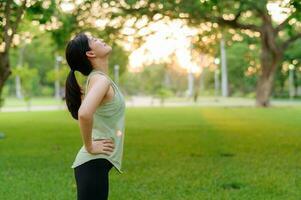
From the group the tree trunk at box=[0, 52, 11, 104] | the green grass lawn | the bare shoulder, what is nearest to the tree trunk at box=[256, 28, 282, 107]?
the green grass lawn

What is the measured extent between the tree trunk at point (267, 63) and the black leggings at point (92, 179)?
29.4 meters

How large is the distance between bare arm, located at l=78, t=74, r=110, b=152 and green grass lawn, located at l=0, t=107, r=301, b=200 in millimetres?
3952

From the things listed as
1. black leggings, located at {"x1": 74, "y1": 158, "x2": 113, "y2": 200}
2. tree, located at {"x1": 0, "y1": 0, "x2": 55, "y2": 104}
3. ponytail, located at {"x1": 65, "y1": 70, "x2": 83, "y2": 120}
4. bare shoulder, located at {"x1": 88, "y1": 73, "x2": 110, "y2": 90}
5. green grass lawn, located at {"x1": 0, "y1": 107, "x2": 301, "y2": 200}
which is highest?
tree, located at {"x1": 0, "y1": 0, "x2": 55, "y2": 104}

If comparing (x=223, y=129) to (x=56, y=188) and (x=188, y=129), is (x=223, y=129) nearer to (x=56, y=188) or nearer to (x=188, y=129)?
(x=188, y=129)

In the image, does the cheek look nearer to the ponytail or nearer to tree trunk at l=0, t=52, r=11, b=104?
the ponytail

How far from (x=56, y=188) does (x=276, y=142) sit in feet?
25.4

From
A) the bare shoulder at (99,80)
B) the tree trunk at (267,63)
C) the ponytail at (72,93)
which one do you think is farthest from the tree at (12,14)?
the tree trunk at (267,63)

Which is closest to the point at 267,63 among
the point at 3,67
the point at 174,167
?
the point at 3,67

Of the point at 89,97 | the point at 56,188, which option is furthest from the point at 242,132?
the point at 89,97

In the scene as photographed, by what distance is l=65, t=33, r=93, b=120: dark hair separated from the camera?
3643 mm

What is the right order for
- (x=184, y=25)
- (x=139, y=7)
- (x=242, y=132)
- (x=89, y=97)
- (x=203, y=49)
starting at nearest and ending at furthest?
(x=89, y=97)
(x=242, y=132)
(x=139, y=7)
(x=184, y=25)
(x=203, y=49)

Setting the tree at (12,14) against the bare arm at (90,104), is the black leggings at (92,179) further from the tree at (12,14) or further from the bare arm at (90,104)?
the tree at (12,14)

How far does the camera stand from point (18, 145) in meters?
14.3

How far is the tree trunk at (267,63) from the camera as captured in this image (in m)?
32.8
